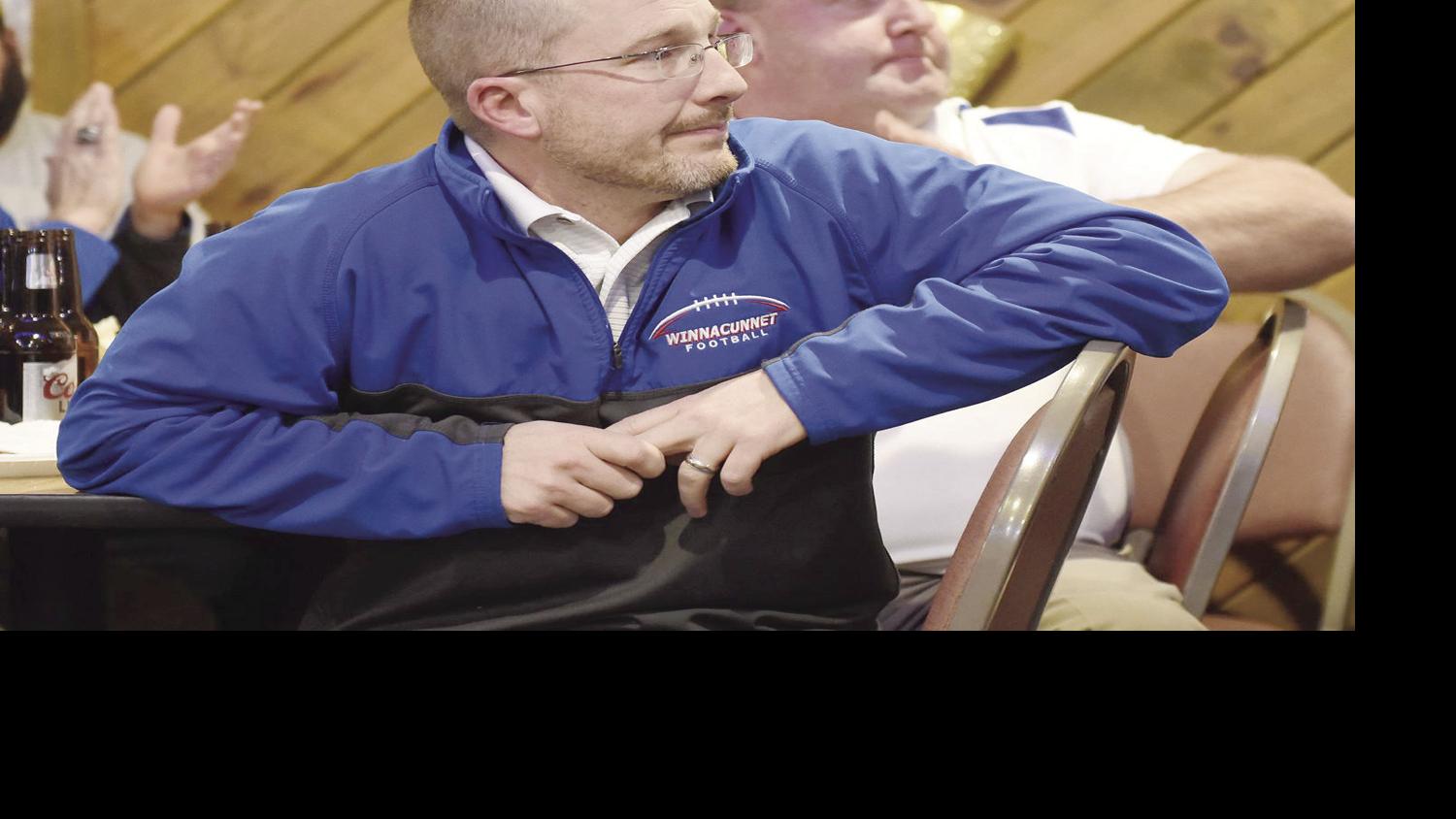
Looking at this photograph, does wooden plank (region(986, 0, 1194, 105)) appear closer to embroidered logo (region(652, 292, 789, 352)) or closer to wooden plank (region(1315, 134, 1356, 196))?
wooden plank (region(1315, 134, 1356, 196))

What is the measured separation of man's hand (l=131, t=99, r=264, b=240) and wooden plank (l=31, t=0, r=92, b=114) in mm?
108

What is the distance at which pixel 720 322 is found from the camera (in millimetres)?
1172

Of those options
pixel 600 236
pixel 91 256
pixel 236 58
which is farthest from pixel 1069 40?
pixel 91 256

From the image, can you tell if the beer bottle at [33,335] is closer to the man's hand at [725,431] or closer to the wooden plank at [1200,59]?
the man's hand at [725,431]

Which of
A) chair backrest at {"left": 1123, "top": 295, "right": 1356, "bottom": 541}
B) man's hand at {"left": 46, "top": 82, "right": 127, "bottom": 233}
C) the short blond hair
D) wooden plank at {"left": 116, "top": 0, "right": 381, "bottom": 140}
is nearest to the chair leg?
chair backrest at {"left": 1123, "top": 295, "right": 1356, "bottom": 541}

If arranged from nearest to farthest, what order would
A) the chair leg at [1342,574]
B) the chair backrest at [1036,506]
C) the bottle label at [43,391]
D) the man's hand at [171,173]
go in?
the chair backrest at [1036,506] → the bottle label at [43,391] → the chair leg at [1342,574] → the man's hand at [171,173]

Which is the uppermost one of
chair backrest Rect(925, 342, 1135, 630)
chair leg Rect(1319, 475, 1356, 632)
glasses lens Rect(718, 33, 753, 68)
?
glasses lens Rect(718, 33, 753, 68)

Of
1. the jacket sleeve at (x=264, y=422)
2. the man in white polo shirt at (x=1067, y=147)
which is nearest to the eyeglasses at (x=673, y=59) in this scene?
the jacket sleeve at (x=264, y=422)

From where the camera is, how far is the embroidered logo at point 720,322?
117 centimetres

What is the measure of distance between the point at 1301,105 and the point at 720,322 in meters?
0.87

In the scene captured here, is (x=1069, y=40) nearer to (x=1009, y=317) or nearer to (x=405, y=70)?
(x=1009, y=317)

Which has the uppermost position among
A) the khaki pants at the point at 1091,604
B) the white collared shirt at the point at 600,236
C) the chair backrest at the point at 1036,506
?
the white collared shirt at the point at 600,236

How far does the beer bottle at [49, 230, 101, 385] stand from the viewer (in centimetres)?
137
